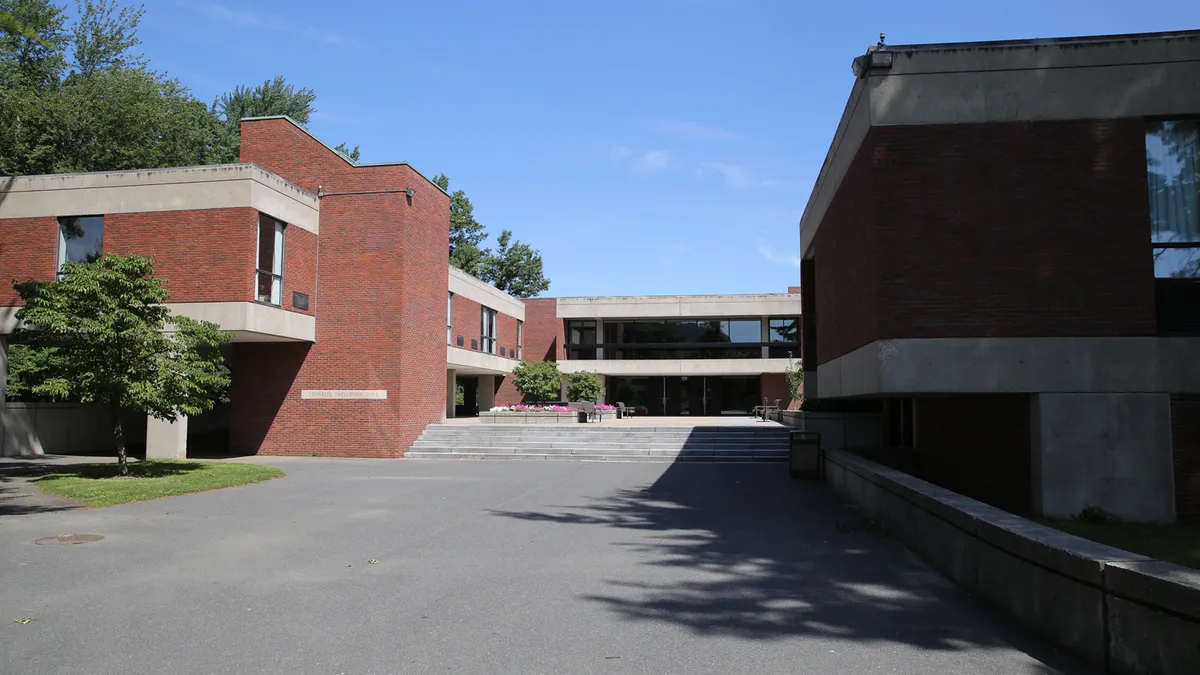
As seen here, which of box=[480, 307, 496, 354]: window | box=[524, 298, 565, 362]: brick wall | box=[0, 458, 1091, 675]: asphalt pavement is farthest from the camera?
box=[524, 298, 565, 362]: brick wall

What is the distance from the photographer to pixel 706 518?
1153 cm

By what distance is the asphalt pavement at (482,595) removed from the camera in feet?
16.8

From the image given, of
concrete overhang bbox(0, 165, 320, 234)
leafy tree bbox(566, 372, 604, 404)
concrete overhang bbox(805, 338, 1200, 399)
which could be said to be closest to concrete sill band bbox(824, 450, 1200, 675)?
concrete overhang bbox(805, 338, 1200, 399)

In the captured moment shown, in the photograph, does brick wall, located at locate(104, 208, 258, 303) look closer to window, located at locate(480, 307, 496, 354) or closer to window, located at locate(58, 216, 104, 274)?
window, located at locate(58, 216, 104, 274)

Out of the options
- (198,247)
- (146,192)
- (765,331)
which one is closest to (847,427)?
(198,247)

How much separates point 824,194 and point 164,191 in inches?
653

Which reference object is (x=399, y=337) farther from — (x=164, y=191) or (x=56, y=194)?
(x=56, y=194)

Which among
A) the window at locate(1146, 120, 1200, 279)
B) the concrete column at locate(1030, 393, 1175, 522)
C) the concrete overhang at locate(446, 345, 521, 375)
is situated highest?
the window at locate(1146, 120, 1200, 279)

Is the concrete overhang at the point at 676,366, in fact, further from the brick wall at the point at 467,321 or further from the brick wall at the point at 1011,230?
the brick wall at the point at 1011,230

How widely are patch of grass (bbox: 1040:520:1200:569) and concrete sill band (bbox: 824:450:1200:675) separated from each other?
2.33m

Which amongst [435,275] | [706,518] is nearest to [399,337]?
[435,275]

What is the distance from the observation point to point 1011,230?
37.3 feet

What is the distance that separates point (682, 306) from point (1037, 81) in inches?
1441

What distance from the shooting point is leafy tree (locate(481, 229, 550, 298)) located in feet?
214
